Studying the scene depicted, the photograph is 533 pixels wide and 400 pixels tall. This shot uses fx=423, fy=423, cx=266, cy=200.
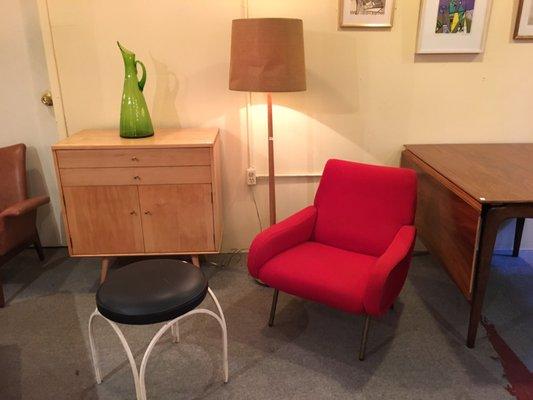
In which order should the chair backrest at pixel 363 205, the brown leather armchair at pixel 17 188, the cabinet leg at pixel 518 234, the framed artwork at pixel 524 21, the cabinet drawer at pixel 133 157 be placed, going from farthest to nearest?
the cabinet leg at pixel 518 234
the brown leather armchair at pixel 17 188
the framed artwork at pixel 524 21
the cabinet drawer at pixel 133 157
the chair backrest at pixel 363 205

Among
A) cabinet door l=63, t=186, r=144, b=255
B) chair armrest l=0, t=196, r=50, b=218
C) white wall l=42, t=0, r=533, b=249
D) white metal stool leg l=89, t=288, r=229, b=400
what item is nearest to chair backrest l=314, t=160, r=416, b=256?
white wall l=42, t=0, r=533, b=249

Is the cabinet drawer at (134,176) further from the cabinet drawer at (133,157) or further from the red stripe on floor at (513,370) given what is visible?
the red stripe on floor at (513,370)

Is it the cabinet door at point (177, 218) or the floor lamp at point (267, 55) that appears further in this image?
the cabinet door at point (177, 218)

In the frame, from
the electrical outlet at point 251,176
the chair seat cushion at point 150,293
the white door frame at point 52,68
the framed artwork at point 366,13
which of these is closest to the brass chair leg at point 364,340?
the chair seat cushion at point 150,293

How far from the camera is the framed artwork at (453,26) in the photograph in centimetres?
242

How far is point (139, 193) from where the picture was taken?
7.58 feet

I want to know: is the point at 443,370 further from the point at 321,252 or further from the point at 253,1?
the point at 253,1

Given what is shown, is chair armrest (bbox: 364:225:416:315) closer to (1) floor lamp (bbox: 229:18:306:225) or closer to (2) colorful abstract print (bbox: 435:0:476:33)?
(1) floor lamp (bbox: 229:18:306:225)

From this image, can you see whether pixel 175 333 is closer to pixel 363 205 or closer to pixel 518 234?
pixel 363 205

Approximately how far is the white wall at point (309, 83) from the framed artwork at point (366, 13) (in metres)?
0.04

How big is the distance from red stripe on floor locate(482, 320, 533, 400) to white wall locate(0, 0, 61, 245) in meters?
2.82

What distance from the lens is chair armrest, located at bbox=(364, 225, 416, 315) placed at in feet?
5.55

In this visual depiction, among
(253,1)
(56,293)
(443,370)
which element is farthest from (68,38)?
(443,370)

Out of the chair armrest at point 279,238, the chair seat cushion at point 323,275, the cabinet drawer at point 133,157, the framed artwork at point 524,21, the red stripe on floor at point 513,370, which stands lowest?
the red stripe on floor at point 513,370
